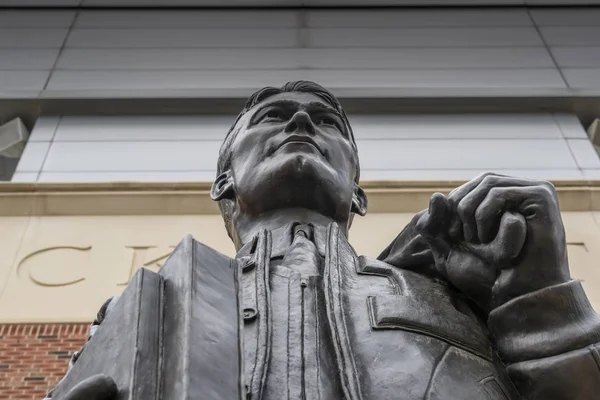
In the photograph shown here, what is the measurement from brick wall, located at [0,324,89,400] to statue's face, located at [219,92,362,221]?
3393 millimetres

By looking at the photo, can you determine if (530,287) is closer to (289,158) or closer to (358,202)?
(289,158)

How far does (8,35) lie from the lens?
11953 millimetres

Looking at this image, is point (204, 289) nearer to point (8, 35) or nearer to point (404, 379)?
point (404, 379)

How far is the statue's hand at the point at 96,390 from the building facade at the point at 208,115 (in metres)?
4.65

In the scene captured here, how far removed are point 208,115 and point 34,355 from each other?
445 cm

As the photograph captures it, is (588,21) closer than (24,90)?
No

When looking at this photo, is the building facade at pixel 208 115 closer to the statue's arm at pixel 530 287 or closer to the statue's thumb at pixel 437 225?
the statue's thumb at pixel 437 225

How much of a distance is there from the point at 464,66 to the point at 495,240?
9.67 metres

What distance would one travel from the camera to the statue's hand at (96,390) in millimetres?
1483

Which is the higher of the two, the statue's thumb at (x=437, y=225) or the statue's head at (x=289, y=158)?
the statue's head at (x=289, y=158)

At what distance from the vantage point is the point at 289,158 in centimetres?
285

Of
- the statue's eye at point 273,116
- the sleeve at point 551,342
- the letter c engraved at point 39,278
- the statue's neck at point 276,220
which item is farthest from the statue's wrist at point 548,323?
the letter c engraved at point 39,278

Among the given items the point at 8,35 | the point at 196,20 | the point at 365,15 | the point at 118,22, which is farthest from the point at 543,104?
the point at 8,35

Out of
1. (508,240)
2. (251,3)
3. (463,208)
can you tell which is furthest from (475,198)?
(251,3)
